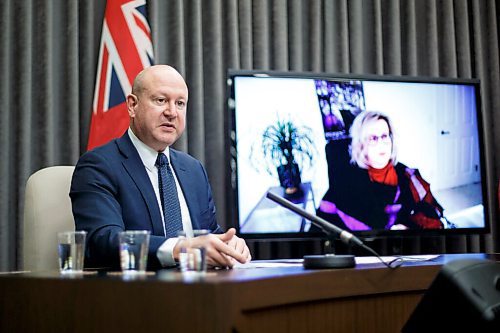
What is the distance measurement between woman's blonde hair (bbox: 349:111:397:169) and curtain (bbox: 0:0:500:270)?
45 cm

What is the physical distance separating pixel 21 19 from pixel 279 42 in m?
1.26

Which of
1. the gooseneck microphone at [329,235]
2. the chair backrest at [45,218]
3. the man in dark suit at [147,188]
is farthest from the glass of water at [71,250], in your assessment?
the chair backrest at [45,218]

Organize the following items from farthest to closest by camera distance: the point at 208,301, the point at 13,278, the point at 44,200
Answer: the point at 44,200, the point at 13,278, the point at 208,301

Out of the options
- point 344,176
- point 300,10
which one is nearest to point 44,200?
point 344,176

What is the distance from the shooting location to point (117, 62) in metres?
3.23

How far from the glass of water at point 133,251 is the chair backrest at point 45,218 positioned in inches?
29.5

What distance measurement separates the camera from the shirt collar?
250 centimetres

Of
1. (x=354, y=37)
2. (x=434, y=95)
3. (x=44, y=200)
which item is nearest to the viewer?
(x=44, y=200)

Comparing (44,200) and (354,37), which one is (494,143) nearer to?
(354,37)

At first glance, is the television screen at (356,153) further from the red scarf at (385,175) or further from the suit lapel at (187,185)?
the suit lapel at (187,185)

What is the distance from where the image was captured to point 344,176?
3406 mm

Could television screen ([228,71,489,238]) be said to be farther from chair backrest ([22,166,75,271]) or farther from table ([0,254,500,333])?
table ([0,254,500,333])

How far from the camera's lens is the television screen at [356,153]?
3.29 m

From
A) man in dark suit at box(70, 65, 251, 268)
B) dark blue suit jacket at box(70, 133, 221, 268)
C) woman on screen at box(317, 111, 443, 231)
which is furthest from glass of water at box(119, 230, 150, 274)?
woman on screen at box(317, 111, 443, 231)
